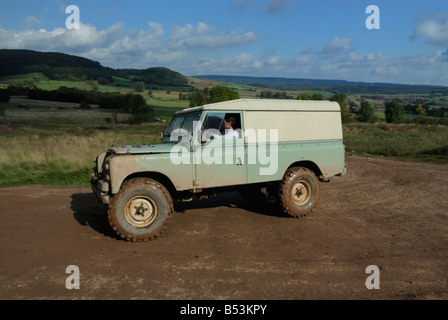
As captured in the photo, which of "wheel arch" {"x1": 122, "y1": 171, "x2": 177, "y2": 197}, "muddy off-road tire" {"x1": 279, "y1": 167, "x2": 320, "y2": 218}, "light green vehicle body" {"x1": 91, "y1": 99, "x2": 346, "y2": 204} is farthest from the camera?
"muddy off-road tire" {"x1": 279, "y1": 167, "x2": 320, "y2": 218}

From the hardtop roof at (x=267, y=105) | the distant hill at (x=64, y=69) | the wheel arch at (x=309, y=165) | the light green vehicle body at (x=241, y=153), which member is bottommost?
the wheel arch at (x=309, y=165)

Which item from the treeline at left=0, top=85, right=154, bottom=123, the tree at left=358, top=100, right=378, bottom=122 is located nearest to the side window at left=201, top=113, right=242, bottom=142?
the treeline at left=0, top=85, right=154, bottom=123

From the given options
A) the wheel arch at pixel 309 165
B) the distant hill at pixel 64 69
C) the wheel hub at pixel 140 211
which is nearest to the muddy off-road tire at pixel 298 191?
the wheel arch at pixel 309 165

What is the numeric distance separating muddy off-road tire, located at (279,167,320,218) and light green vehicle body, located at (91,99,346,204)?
214 mm

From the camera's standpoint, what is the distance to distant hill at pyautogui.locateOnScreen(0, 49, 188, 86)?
11679cm

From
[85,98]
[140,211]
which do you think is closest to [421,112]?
[85,98]

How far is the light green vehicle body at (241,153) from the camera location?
579 cm

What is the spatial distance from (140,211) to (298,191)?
3.50 metres

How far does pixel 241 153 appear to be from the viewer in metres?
6.60

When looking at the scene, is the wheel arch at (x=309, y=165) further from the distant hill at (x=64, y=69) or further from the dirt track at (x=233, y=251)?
the distant hill at (x=64, y=69)

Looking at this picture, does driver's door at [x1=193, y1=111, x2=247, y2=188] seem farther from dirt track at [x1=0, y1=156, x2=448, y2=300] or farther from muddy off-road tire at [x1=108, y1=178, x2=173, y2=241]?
dirt track at [x1=0, y1=156, x2=448, y2=300]

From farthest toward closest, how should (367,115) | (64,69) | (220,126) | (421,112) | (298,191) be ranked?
(64,69) → (421,112) → (367,115) → (298,191) → (220,126)

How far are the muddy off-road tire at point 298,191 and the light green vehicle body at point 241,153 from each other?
0.21 metres

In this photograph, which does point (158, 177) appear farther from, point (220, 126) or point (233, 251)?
point (233, 251)
